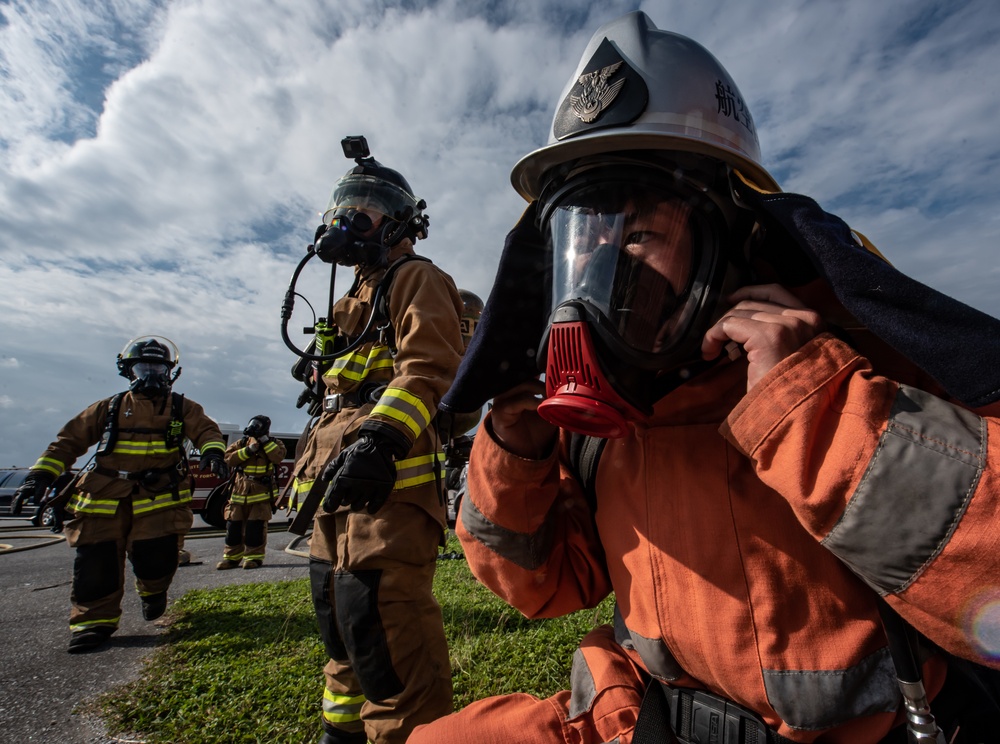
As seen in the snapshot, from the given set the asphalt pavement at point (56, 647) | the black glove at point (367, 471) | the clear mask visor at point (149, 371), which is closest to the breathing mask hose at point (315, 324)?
the black glove at point (367, 471)

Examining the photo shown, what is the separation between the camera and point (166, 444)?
549 cm

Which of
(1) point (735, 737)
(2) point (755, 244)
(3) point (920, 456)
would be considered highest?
(2) point (755, 244)

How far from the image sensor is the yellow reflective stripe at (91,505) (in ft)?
15.8

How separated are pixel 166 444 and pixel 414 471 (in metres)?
4.23

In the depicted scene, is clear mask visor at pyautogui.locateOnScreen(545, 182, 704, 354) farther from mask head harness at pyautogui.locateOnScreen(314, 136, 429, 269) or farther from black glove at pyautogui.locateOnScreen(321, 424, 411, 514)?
mask head harness at pyautogui.locateOnScreen(314, 136, 429, 269)

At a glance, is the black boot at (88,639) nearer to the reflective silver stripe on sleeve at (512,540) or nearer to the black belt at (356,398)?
the black belt at (356,398)

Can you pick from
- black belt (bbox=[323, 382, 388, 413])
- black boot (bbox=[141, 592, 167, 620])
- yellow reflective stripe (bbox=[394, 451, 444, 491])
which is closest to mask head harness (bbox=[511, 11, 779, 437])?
yellow reflective stripe (bbox=[394, 451, 444, 491])

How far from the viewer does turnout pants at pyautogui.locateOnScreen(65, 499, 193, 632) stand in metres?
4.43

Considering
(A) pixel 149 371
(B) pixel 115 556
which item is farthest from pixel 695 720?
(A) pixel 149 371

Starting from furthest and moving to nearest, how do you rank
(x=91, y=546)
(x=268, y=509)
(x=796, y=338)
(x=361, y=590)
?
(x=268, y=509) < (x=91, y=546) < (x=361, y=590) < (x=796, y=338)

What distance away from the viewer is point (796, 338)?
0.93 meters

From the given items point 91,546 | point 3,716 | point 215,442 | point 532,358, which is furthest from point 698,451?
point 215,442

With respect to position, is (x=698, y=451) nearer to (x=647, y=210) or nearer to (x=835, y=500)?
(x=835, y=500)

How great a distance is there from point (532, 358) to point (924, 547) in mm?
825
